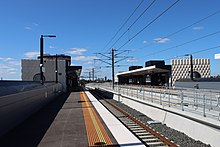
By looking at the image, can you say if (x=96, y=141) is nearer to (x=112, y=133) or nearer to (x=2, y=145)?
(x=112, y=133)

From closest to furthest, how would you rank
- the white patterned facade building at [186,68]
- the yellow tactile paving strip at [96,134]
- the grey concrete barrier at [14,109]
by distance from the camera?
the yellow tactile paving strip at [96,134], the grey concrete barrier at [14,109], the white patterned facade building at [186,68]

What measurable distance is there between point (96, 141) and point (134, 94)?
12.8 m

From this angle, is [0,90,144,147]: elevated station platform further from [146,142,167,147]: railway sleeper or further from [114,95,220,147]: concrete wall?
[114,95,220,147]: concrete wall

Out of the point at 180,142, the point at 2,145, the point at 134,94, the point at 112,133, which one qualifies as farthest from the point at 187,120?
the point at 134,94

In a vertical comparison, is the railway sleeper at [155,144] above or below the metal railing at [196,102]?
below

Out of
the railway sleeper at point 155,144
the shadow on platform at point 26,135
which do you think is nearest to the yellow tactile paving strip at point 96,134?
the railway sleeper at point 155,144

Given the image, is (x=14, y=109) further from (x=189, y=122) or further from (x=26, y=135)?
(x=189, y=122)

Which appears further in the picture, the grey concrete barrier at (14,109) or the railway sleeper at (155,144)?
the grey concrete barrier at (14,109)

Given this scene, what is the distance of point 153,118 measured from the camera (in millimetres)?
14031

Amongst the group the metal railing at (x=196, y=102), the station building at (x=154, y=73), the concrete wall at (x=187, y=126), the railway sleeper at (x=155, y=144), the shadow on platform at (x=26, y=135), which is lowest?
the railway sleeper at (x=155, y=144)

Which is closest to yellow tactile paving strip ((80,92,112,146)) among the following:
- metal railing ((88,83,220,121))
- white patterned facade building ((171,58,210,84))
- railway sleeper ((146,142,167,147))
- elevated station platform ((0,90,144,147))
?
elevated station platform ((0,90,144,147))

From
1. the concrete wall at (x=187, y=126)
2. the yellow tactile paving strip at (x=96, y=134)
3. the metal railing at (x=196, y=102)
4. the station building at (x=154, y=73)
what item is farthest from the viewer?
the station building at (x=154, y=73)

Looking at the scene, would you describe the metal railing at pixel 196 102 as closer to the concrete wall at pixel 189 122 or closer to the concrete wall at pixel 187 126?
the concrete wall at pixel 189 122

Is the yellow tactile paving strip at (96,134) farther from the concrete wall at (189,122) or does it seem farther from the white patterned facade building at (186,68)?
the white patterned facade building at (186,68)
